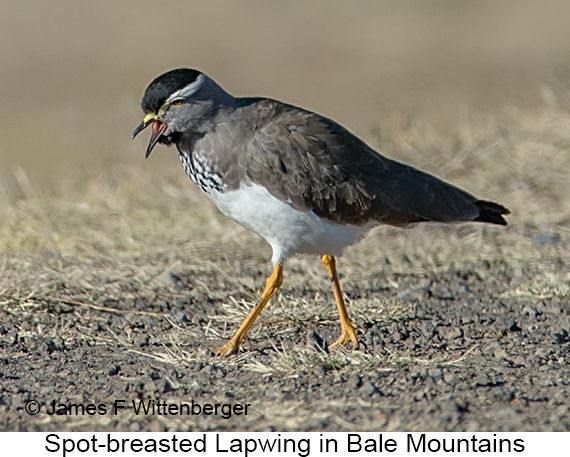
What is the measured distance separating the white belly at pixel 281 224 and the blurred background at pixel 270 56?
23.0 feet

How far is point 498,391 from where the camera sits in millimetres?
4707

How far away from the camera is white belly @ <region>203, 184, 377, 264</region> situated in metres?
5.58

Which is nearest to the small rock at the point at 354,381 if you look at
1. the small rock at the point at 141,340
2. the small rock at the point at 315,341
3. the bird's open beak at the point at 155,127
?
the small rock at the point at 315,341

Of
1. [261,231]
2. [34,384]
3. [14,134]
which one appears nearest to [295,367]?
[261,231]

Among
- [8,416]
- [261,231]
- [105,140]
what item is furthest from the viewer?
[105,140]

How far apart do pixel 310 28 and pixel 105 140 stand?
8.38 meters

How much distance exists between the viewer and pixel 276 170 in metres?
5.63

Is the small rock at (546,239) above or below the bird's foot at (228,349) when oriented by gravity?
above

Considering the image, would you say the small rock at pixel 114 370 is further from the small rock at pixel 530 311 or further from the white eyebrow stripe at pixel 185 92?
the small rock at pixel 530 311

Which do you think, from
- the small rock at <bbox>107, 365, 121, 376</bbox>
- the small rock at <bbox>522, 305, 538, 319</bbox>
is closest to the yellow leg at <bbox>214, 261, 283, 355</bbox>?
the small rock at <bbox>107, 365, 121, 376</bbox>

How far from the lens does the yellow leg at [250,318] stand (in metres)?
5.65

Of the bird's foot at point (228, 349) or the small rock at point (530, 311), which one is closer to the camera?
the bird's foot at point (228, 349)

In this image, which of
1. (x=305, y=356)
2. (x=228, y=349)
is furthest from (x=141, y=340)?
(x=305, y=356)

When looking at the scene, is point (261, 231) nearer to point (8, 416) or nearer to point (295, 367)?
point (295, 367)
